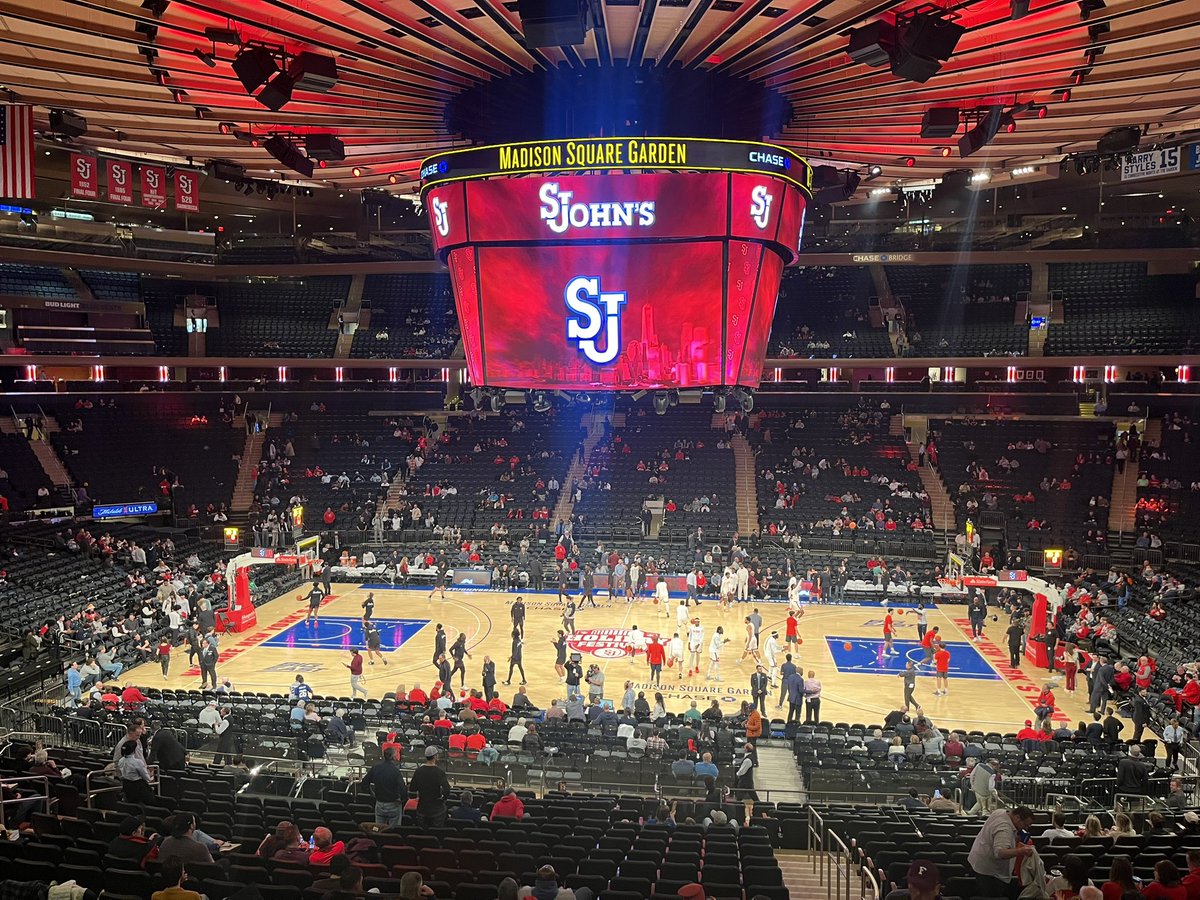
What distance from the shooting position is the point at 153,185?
20.0 metres

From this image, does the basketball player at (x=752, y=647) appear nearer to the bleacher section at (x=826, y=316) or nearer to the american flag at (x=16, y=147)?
the american flag at (x=16, y=147)

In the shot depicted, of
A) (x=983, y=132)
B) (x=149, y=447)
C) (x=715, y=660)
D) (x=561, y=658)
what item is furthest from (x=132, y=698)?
(x=149, y=447)

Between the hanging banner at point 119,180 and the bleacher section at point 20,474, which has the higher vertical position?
the hanging banner at point 119,180

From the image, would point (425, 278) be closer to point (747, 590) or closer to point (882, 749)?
point (747, 590)

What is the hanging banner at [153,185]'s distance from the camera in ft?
65.3

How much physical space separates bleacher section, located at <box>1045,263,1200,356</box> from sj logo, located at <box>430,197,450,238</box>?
108 feet

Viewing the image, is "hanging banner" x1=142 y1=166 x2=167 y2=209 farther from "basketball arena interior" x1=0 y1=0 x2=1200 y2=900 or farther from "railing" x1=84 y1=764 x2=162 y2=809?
"railing" x1=84 y1=764 x2=162 y2=809

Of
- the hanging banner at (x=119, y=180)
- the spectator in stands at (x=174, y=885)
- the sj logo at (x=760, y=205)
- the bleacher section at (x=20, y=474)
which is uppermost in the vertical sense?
the hanging banner at (x=119, y=180)

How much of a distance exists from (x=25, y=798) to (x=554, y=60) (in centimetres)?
1054

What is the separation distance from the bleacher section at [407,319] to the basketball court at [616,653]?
1442 cm

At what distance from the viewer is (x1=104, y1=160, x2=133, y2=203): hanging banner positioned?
1919 cm

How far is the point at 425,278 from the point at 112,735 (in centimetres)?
3542

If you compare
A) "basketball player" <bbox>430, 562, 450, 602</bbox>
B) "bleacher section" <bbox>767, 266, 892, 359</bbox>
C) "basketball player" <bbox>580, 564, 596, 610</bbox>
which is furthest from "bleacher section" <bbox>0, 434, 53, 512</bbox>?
"bleacher section" <bbox>767, 266, 892, 359</bbox>

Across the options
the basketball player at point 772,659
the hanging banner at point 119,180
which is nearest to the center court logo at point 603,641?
the basketball player at point 772,659
